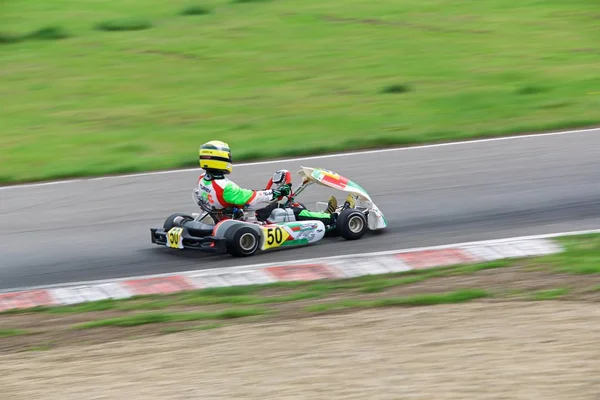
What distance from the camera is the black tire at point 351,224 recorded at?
11562 mm

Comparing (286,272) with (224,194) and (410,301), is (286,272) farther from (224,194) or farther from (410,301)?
(410,301)

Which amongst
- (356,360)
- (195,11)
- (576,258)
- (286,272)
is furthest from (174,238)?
(195,11)

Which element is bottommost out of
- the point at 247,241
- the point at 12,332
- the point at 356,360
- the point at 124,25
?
the point at 356,360

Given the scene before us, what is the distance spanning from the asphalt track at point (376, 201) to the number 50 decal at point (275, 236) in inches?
5.3

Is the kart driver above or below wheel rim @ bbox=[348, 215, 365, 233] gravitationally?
above

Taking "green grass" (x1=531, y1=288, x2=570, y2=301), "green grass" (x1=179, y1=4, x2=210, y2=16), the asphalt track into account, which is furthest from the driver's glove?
"green grass" (x1=179, y1=4, x2=210, y2=16)

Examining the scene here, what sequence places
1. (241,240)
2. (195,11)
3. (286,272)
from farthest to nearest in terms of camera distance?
(195,11)
(241,240)
(286,272)

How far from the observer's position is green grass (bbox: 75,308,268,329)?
8.68 meters

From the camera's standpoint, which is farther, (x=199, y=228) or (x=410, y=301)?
(x=199, y=228)

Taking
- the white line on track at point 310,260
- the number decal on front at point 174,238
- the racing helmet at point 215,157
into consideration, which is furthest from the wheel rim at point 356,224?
the number decal on front at point 174,238

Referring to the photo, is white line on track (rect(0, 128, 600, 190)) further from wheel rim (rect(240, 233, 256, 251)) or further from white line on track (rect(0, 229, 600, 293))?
white line on track (rect(0, 229, 600, 293))

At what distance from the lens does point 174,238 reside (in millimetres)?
11320

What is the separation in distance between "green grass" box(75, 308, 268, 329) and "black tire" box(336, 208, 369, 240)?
2.92 meters

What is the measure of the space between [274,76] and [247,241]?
1082 cm
